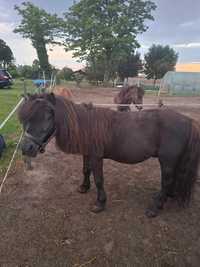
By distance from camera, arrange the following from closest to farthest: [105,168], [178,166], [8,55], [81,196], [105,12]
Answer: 1. [178,166]
2. [81,196]
3. [105,168]
4. [105,12]
5. [8,55]

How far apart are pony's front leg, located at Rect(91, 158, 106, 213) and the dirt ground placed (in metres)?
0.09

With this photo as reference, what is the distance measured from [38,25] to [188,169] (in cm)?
2580

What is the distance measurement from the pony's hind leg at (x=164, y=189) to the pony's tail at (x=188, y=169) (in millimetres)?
86

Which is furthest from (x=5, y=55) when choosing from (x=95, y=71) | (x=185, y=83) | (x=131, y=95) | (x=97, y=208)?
(x=97, y=208)

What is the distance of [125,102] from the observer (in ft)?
18.1

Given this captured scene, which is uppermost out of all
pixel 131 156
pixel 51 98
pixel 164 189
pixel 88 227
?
pixel 51 98

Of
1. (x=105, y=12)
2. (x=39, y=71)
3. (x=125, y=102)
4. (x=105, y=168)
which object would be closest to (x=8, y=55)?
(x=39, y=71)

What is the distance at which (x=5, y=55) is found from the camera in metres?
32.2

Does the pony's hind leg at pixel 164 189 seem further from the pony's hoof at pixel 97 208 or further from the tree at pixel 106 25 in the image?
the tree at pixel 106 25

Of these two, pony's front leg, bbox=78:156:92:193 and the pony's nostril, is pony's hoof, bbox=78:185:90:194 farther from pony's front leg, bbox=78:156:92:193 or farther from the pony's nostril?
the pony's nostril

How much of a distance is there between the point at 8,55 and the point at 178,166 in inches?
1438

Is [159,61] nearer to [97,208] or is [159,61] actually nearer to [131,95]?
[131,95]

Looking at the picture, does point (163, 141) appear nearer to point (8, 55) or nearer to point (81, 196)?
point (81, 196)

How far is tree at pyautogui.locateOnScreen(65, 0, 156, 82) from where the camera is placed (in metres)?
21.0
